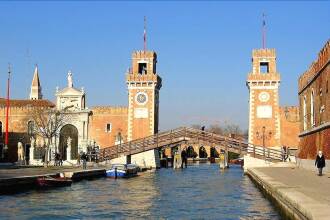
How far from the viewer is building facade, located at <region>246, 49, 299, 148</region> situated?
5656 centimetres

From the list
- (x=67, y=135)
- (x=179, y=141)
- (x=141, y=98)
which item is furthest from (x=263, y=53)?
(x=67, y=135)

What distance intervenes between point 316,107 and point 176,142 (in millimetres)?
21854

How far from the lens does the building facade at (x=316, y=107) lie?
30.8 metres

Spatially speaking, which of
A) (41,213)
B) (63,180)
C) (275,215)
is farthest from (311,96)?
(41,213)

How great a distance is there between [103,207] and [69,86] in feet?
145

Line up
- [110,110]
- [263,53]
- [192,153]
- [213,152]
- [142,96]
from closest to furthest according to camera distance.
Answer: [263,53]
[142,96]
[110,110]
[213,152]
[192,153]

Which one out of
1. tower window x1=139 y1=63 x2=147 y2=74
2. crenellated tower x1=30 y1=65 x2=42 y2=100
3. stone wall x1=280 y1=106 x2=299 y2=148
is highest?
crenellated tower x1=30 y1=65 x2=42 y2=100

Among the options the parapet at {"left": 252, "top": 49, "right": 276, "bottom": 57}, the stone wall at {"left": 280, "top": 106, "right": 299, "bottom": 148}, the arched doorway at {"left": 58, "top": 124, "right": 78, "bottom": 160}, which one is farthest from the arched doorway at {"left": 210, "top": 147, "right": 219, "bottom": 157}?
the parapet at {"left": 252, "top": 49, "right": 276, "bottom": 57}

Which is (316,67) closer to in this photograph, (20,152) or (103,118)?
(103,118)

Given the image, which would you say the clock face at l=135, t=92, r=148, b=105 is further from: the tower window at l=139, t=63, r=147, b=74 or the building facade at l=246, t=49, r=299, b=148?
the building facade at l=246, t=49, r=299, b=148

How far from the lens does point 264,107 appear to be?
5681cm

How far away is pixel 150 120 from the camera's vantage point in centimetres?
5950

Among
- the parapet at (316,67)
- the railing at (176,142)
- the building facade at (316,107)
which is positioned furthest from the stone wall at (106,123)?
the building facade at (316,107)

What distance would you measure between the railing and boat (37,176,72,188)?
24.5 meters
